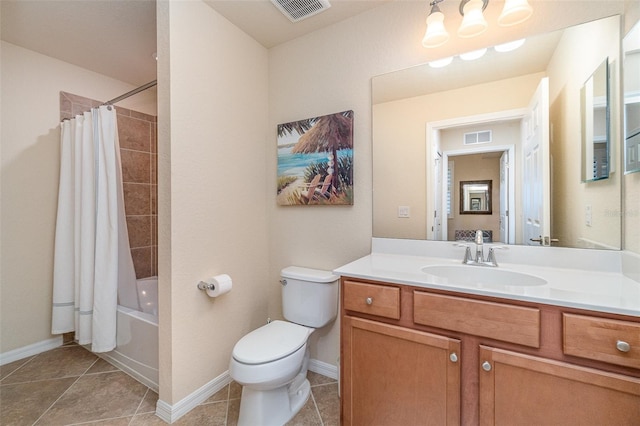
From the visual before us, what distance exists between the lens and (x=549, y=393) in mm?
885

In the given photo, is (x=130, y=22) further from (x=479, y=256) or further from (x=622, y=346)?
(x=622, y=346)

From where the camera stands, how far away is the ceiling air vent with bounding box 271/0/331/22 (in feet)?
5.26

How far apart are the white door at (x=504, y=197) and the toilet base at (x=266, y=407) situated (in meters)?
1.45

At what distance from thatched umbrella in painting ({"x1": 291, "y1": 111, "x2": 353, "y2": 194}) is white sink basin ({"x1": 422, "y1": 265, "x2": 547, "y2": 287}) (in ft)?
2.70

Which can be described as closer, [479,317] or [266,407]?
[479,317]

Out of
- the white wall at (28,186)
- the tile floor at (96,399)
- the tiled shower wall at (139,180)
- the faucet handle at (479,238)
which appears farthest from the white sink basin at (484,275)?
the white wall at (28,186)

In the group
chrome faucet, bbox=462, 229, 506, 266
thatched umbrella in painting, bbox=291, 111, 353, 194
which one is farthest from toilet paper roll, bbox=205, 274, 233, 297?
chrome faucet, bbox=462, 229, 506, 266

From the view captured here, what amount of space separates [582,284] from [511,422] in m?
0.57

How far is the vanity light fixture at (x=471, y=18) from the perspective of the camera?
125cm

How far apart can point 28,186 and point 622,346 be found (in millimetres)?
3468

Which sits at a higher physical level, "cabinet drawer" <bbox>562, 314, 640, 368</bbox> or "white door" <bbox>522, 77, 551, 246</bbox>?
"white door" <bbox>522, 77, 551, 246</bbox>

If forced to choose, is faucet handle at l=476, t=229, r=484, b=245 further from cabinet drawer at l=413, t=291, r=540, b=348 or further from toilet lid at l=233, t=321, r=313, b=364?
toilet lid at l=233, t=321, r=313, b=364

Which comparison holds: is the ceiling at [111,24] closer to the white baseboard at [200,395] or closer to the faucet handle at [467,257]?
the faucet handle at [467,257]

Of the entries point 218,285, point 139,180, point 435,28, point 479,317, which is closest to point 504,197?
point 479,317
